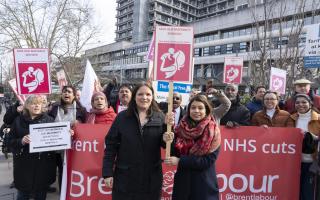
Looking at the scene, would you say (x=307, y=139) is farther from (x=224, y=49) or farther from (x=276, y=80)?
(x=224, y=49)

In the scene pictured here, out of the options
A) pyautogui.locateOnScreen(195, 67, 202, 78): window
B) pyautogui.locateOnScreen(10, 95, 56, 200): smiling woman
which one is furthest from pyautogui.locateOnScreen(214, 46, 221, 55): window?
pyautogui.locateOnScreen(10, 95, 56, 200): smiling woman

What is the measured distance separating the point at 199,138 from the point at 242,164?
1512 millimetres

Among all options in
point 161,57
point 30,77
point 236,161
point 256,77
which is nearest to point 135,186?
point 161,57

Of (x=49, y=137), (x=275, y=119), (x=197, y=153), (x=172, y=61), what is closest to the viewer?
(x=197, y=153)

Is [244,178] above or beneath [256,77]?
beneath

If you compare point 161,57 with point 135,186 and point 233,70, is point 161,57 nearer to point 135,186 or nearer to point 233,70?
point 135,186

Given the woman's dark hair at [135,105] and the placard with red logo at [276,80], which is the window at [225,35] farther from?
the woman's dark hair at [135,105]

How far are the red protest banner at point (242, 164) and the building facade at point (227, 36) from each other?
817cm

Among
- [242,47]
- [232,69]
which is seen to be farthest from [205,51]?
[232,69]

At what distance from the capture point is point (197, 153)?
3277 mm

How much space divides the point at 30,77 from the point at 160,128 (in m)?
2.59

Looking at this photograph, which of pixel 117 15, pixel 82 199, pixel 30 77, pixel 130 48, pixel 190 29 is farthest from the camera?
pixel 117 15

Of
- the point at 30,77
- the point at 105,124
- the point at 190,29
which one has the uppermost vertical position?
the point at 190,29

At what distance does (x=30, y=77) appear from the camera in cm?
509
